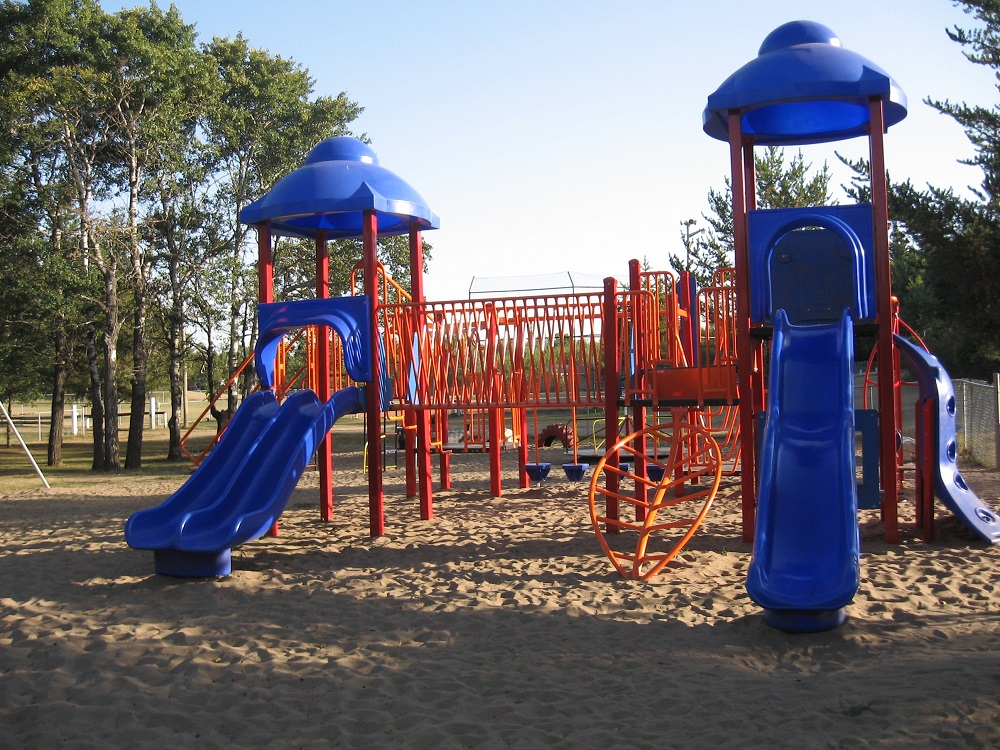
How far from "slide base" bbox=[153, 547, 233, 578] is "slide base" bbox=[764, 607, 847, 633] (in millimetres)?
4900

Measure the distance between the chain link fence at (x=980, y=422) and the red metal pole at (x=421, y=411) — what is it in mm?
10060

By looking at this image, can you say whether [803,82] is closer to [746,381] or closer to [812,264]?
[812,264]

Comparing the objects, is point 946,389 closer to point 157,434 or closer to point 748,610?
point 748,610

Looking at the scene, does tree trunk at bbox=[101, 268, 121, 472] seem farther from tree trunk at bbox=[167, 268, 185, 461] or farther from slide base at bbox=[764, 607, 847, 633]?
slide base at bbox=[764, 607, 847, 633]

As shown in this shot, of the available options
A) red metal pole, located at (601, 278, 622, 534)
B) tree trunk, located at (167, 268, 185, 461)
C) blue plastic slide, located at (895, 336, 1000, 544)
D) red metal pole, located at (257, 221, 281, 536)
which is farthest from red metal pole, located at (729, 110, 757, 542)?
tree trunk, located at (167, 268, 185, 461)

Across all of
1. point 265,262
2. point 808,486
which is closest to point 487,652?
point 808,486

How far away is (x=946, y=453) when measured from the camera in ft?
28.9

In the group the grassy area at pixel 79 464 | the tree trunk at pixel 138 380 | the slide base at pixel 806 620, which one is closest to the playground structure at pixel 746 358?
the slide base at pixel 806 620

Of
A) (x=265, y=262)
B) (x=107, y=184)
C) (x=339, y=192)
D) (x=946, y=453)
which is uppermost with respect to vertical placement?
(x=107, y=184)

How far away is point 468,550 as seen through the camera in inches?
367

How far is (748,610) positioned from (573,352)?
4.05m

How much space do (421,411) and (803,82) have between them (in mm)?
5872

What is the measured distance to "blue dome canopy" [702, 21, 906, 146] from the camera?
8.66m

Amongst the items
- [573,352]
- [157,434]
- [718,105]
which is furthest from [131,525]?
[157,434]
